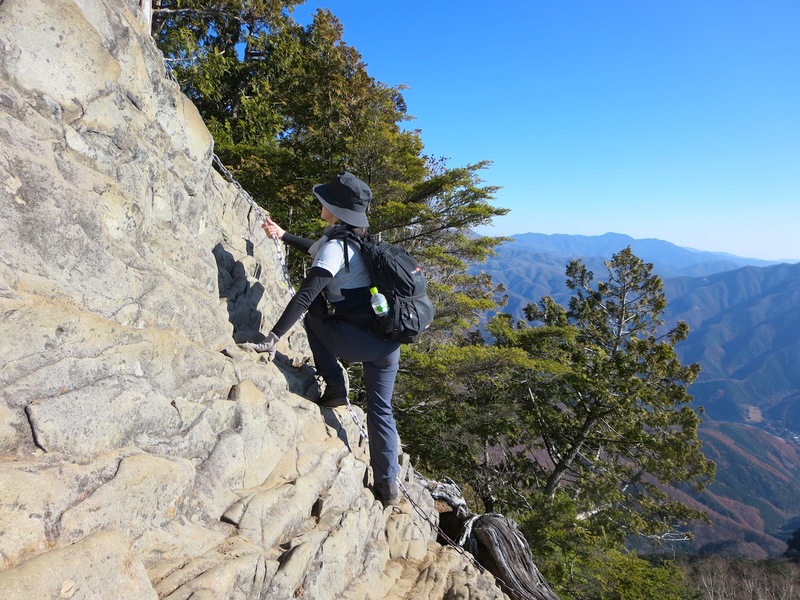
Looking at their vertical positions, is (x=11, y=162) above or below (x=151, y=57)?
below

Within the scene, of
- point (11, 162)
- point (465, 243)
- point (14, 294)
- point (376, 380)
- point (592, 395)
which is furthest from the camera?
point (592, 395)

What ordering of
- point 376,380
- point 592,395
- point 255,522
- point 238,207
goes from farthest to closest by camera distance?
point 592,395, point 238,207, point 376,380, point 255,522

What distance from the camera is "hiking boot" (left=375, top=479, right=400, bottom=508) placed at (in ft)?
16.4

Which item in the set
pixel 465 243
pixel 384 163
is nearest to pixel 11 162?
pixel 384 163

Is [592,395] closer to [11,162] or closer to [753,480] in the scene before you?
[11,162]

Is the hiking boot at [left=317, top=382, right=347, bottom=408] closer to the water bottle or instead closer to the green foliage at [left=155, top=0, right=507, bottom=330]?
the water bottle

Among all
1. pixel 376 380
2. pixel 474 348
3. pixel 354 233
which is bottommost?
pixel 474 348

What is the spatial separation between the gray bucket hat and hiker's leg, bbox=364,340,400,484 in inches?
→ 53.3

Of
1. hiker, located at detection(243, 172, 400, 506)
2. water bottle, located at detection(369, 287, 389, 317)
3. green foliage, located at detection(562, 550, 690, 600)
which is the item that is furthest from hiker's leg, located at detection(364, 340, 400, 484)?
green foliage, located at detection(562, 550, 690, 600)

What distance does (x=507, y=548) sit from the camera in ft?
19.8

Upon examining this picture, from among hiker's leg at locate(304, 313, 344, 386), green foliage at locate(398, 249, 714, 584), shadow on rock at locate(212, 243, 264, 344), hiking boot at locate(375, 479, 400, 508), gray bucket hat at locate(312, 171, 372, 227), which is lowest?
green foliage at locate(398, 249, 714, 584)

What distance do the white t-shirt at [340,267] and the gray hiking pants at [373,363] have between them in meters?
0.37

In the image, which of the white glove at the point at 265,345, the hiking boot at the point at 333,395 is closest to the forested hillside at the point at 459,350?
the hiking boot at the point at 333,395

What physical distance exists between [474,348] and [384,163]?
568cm
